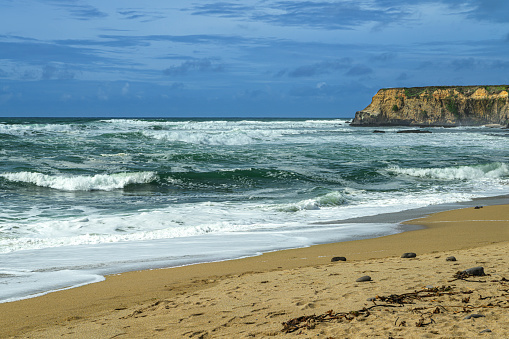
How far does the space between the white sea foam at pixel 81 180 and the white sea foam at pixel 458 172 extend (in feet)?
31.9

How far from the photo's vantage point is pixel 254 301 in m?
4.09

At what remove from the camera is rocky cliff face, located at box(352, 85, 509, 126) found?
73312 millimetres

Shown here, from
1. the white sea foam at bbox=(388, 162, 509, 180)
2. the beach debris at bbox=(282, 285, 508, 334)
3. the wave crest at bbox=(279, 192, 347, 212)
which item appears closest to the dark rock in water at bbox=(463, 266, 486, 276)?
the beach debris at bbox=(282, 285, 508, 334)

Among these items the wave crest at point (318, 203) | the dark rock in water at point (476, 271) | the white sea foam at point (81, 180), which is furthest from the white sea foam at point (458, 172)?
the dark rock in water at point (476, 271)

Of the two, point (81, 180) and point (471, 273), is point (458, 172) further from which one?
point (471, 273)

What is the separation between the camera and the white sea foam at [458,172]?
1844cm

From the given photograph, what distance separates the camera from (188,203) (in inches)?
476

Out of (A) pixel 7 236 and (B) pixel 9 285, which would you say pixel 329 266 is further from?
(A) pixel 7 236

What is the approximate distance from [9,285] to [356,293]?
143 inches

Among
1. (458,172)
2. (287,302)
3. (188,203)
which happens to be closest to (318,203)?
(188,203)

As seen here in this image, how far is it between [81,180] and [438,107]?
7148 centimetres

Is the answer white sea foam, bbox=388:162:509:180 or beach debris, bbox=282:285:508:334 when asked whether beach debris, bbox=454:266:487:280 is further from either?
white sea foam, bbox=388:162:509:180

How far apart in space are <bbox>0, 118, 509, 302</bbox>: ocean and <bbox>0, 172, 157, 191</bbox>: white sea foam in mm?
34

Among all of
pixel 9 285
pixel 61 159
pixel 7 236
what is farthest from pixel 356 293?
pixel 61 159
